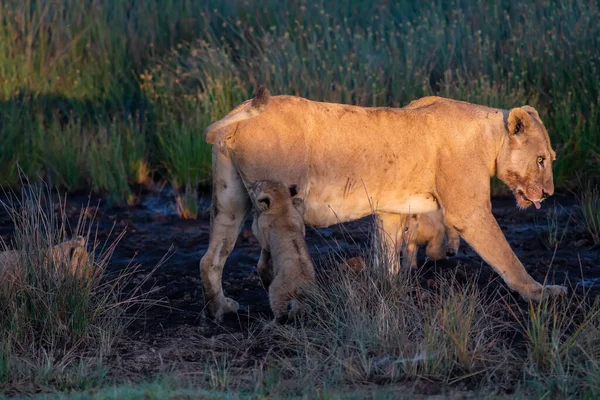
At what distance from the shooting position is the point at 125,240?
8945 millimetres

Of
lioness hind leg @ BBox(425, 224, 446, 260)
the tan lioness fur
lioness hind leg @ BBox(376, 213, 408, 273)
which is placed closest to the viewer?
the tan lioness fur

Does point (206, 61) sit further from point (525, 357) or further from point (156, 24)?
point (525, 357)

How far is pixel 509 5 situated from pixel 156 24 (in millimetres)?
4611

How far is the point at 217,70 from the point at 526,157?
17.2ft

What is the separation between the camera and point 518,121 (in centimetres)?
696

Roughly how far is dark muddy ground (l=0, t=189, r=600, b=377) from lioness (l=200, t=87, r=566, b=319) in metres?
0.36

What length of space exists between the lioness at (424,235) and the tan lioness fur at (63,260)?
214 centimetres

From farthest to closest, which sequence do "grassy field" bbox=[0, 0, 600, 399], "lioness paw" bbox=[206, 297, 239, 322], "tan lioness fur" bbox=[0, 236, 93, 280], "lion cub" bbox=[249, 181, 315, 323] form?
"lioness paw" bbox=[206, 297, 239, 322], "lion cub" bbox=[249, 181, 315, 323], "tan lioness fur" bbox=[0, 236, 93, 280], "grassy field" bbox=[0, 0, 600, 399]

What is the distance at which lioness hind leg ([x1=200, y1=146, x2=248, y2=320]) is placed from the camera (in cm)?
648

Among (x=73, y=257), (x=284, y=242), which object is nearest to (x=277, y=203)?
(x=284, y=242)

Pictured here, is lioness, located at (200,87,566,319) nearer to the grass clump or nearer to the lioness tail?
the lioness tail

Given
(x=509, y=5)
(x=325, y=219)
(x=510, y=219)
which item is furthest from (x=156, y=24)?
(x=325, y=219)

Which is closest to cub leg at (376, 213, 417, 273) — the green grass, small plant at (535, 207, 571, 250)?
small plant at (535, 207, 571, 250)

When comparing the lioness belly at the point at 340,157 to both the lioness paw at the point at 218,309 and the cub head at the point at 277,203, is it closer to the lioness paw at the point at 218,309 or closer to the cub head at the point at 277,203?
the cub head at the point at 277,203
